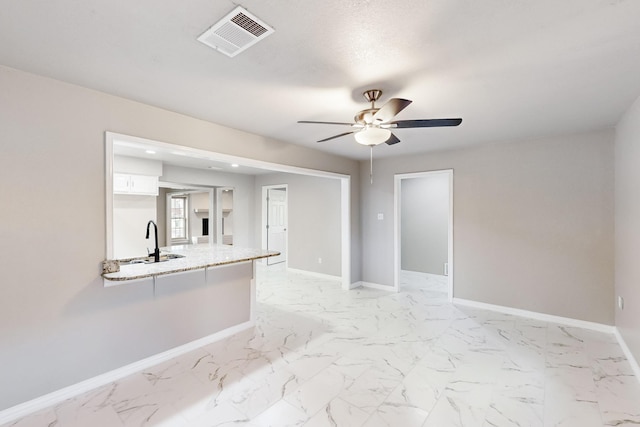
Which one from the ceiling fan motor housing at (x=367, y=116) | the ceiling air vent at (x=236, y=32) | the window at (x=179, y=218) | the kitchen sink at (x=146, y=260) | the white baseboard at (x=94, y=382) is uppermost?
the ceiling air vent at (x=236, y=32)

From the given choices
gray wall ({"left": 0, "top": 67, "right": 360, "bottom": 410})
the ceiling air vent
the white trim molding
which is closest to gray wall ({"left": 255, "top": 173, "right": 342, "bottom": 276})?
the white trim molding

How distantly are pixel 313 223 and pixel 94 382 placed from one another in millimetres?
4432

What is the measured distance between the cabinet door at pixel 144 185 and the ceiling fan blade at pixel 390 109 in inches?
174

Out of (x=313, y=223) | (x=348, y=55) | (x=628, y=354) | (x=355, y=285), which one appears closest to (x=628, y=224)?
(x=628, y=354)

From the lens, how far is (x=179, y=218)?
734 cm

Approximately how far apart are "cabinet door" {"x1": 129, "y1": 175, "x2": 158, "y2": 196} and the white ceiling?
280 centimetres

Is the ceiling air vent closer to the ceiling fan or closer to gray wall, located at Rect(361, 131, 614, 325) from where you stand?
the ceiling fan

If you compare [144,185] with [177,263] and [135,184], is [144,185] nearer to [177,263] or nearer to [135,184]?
[135,184]

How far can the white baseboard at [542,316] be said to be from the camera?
337 centimetres

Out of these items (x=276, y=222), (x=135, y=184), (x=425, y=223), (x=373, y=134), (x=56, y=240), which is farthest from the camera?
(x=276, y=222)

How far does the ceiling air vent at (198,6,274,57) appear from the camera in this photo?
1437 mm

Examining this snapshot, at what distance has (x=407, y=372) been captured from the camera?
8.24ft

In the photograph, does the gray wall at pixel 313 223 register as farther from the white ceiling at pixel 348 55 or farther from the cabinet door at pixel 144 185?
the white ceiling at pixel 348 55

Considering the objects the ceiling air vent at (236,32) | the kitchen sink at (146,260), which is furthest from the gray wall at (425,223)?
the ceiling air vent at (236,32)
